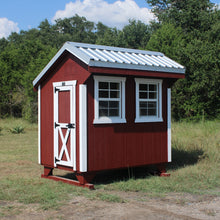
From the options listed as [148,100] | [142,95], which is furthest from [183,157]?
[142,95]

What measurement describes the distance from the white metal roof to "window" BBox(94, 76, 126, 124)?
1.51 feet

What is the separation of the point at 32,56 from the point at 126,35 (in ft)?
67.2

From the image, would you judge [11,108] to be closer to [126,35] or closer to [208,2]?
[208,2]

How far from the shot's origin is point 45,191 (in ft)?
26.9

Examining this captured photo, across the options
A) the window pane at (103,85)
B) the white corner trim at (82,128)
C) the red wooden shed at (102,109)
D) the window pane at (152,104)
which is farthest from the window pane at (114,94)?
the window pane at (152,104)

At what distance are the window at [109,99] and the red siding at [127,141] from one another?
0.41ft

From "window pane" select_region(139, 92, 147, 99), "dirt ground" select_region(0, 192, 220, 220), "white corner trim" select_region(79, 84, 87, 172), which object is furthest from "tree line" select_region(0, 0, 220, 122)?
"dirt ground" select_region(0, 192, 220, 220)

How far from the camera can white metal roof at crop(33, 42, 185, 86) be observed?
8.69 meters

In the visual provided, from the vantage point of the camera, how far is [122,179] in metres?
10.1

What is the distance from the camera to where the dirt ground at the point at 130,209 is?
6312 mm

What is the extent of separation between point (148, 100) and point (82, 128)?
7.28 ft

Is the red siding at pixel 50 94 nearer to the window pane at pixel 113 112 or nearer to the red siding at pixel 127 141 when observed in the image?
the red siding at pixel 127 141

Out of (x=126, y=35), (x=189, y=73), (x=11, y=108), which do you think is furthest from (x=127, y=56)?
(x=126, y=35)

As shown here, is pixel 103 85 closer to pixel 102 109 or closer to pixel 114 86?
pixel 114 86
